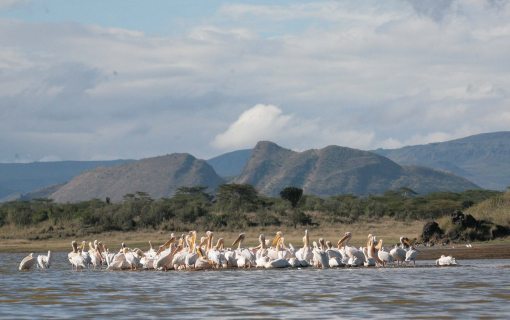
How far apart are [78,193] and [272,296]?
15071 cm

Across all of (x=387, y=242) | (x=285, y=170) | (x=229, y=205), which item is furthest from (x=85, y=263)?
(x=285, y=170)

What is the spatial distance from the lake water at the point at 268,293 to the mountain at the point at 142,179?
132865 millimetres

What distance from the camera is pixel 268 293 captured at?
13664 millimetres

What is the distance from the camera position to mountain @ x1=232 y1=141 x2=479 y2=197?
6511 inches

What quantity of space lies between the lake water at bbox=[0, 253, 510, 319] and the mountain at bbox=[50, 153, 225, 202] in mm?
132865

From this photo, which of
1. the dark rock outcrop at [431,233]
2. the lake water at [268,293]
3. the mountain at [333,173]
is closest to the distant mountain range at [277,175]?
the mountain at [333,173]

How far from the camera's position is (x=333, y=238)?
37.9 m

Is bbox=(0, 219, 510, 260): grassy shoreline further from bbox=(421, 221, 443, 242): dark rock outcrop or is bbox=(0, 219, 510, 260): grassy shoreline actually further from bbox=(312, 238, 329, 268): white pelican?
bbox=(312, 238, 329, 268): white pelican

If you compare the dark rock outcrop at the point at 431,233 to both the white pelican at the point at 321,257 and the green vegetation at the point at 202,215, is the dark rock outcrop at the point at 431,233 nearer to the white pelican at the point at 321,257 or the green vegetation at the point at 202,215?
the green vegetation at the point at 202,215

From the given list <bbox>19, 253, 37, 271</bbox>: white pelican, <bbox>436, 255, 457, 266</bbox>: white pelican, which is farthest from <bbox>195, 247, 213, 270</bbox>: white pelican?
<bbox>436, 255, 457, 266</bbox>: white pelican

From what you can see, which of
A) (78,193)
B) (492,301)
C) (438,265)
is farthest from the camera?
(78,193)

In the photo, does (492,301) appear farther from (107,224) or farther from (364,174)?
→ (364,174)

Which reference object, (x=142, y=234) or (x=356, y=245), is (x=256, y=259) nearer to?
(x=356, y=245)

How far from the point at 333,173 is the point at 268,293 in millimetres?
157068
